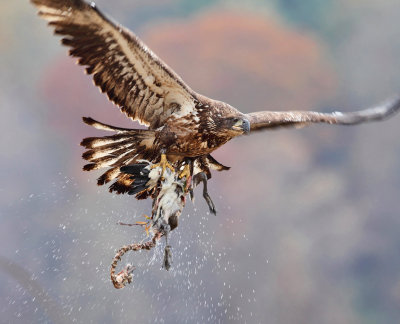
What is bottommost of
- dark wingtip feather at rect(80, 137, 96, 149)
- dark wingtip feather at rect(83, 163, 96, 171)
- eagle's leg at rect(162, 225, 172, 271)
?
eagle's leg at rect(162, 225, 172, 271)

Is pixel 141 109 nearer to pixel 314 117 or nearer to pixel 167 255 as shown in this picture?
pixel 167 255

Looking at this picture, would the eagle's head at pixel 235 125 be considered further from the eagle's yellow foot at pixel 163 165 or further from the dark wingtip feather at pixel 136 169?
the dark wingtip feather at pixel 136 169

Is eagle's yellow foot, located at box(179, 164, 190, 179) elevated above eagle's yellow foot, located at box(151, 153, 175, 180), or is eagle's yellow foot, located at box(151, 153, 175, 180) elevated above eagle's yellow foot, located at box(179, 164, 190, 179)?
eagle's yellow foot, located at box(151, 153, 175, 180)

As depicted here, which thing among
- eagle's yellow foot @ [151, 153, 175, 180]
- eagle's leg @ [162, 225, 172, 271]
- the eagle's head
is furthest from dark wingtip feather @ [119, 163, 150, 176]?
the eagle's head

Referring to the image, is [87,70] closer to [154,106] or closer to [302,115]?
[154,106]

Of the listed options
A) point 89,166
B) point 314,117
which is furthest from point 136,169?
point 314,117

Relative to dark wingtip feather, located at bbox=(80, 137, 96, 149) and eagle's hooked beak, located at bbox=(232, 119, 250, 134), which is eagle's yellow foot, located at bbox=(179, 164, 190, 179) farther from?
dark wingtip feather, located at bbox=(80, 137, 96, 149)

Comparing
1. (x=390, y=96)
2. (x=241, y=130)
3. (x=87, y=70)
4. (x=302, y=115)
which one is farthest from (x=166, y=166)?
(x=390, y=96)
